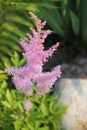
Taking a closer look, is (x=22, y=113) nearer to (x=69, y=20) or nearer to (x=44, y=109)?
(x=44, y=109)

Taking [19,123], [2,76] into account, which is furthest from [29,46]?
[2,76]

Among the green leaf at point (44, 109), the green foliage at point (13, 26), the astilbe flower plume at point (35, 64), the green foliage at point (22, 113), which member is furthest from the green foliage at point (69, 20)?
the astilbe flower plume at point (35, 64)

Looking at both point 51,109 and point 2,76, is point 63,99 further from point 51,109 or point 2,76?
point 51,109

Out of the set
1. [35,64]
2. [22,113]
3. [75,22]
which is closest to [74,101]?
[75,22]

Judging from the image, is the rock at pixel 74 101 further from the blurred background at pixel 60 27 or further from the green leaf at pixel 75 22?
the green leaf at pixel 75 22

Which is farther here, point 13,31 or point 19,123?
point 13,31

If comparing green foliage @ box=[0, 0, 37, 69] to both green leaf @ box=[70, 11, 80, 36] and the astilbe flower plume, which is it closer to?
green leaf @ box=[70, 11, 80, 36]

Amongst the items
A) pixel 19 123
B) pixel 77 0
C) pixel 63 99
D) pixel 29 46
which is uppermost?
pixel 77 0
